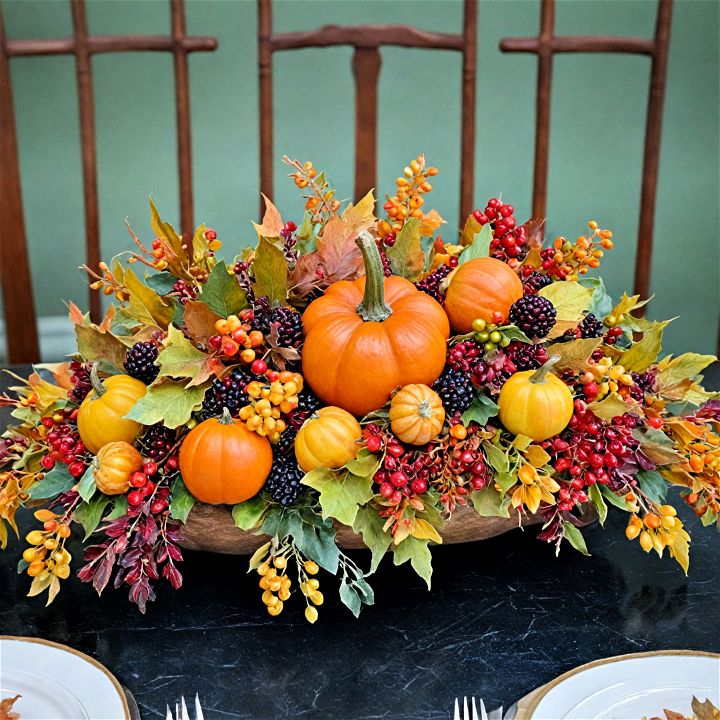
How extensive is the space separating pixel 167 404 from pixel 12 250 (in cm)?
96

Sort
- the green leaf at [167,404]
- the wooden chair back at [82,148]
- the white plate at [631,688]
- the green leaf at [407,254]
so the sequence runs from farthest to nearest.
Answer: the wooden chair back at [82,148], the green leaf at [407,254], the green leaf at [167,404], the white plate at [631,688]

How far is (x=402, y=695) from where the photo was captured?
65cm

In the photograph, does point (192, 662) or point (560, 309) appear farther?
point (560, 309)

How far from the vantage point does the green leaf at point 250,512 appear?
0.70m

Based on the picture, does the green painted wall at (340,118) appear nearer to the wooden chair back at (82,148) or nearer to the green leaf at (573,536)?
the wooden chair back at (82,148)

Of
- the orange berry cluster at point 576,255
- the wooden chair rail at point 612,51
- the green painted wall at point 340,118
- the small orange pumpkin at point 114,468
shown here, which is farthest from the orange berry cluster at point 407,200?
the green painted wall at point 340,118

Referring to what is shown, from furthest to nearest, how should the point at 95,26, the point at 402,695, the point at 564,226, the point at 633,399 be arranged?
the point at 564,226 < the point at 95,26 < the point at 633,399 < the point at 402,695

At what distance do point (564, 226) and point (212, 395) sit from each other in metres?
1.64

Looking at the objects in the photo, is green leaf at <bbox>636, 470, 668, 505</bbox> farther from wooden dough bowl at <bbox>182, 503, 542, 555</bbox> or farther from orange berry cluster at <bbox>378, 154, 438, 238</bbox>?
orange berry cluster at <bbox>378, 154, 438, 238</bbox>

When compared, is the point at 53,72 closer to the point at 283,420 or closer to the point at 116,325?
the point at 116,325

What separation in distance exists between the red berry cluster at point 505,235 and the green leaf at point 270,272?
0.23m

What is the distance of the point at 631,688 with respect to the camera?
626mm

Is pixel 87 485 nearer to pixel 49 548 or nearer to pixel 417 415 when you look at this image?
pixel 49 548

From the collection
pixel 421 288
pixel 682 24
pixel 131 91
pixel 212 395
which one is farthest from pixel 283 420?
pixel 682 24
